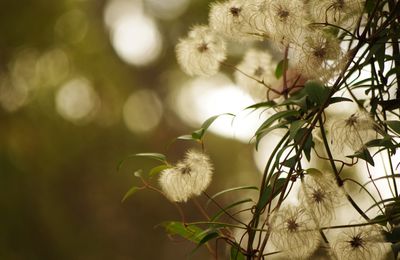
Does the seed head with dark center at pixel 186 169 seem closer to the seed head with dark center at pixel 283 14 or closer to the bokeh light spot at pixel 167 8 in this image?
the seed head with dark center at pixel 283 14

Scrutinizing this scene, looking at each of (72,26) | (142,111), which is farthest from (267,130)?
(72,26)

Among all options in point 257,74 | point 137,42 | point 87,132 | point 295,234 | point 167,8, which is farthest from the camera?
point 167,8

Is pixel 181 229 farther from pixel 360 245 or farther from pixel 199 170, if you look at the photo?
pixel 360 245

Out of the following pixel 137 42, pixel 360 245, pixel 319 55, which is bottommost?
pixel 360 245

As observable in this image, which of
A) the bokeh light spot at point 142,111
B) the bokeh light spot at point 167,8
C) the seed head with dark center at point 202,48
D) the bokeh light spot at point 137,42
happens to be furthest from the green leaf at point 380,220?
the bokeh light spot at point 167,8

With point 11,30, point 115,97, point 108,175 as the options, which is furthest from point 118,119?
point 11,30

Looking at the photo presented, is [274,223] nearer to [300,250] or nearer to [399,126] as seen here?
[300,250]

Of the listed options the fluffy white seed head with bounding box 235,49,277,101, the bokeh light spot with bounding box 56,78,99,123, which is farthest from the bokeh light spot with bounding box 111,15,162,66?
the fluffy white seed head with bounding box 235,49,277,101
